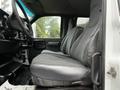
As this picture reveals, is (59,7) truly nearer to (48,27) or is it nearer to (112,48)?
(48,27)

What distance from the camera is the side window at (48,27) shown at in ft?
10.2

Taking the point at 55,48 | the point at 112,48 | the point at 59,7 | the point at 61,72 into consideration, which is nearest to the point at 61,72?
the point at 61,72

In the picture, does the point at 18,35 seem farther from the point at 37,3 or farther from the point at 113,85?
the point at 113,85

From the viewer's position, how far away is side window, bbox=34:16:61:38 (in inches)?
123

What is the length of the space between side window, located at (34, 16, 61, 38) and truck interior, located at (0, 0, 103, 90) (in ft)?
0.05

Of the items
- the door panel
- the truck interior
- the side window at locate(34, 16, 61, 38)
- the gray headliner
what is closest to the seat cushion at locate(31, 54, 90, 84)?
the truck interior

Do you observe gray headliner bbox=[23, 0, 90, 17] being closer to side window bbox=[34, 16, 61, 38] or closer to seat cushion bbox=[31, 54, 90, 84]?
side window bbox=[34, 16, 61, 38]

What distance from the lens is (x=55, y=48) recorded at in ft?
10.2

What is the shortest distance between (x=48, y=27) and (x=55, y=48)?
368mm

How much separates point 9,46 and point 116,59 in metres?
1.34

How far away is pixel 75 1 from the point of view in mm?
2404

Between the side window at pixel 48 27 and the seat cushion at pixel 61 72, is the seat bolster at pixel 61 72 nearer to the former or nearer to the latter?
the seat cushion at pixel 61 72

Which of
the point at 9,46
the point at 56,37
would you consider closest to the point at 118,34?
the point at 9,46

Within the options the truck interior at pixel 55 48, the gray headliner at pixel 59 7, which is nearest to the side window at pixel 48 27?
the truck interior at pixel 55 48
